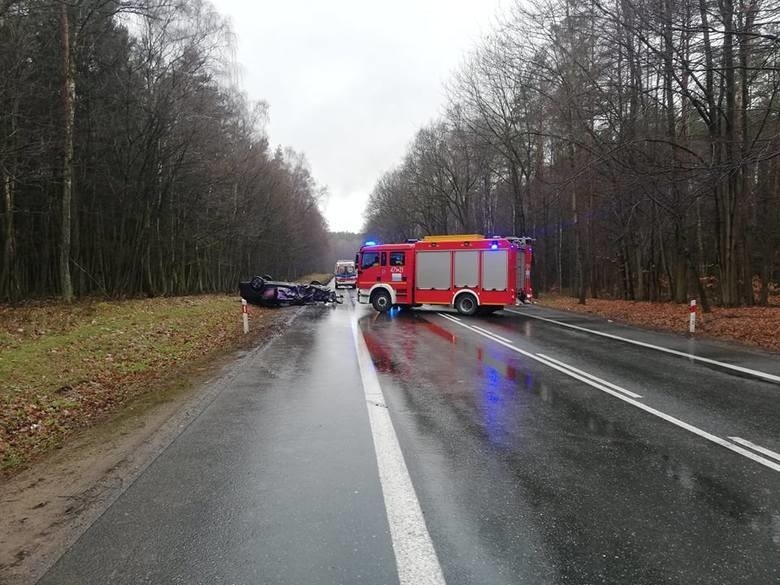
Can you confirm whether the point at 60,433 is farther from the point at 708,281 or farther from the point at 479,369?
the point at 708,281

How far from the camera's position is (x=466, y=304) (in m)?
21.3

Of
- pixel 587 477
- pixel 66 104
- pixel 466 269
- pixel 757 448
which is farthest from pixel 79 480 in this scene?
pixel 66 104

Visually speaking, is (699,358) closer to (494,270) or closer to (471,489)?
(471,489)

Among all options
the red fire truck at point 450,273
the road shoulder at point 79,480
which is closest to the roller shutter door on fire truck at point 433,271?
the red fire truck at point 450,273

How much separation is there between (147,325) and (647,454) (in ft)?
44.1

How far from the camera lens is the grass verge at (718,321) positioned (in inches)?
514

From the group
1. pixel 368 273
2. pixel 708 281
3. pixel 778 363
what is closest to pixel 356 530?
pixel 778 363

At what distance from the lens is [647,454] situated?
4.98 meters

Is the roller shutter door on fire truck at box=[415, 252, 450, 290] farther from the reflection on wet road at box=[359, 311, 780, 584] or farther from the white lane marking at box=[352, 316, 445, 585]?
the white lane marking at box=[352, 316, 445, 585]

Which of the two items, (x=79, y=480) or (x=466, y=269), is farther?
(x=466, y=269)

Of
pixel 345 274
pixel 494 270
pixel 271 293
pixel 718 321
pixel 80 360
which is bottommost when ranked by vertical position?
pixel 80 360

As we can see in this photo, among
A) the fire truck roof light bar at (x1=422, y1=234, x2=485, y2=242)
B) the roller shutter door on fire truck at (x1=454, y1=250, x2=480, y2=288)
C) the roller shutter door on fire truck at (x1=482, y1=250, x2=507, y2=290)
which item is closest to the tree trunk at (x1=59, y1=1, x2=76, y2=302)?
the fire truck roof light bar at (x1=422, y1=234, x2=485, y2=242)

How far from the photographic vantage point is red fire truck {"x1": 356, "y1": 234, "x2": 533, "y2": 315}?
67.4 ft

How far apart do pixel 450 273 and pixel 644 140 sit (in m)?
8.99
